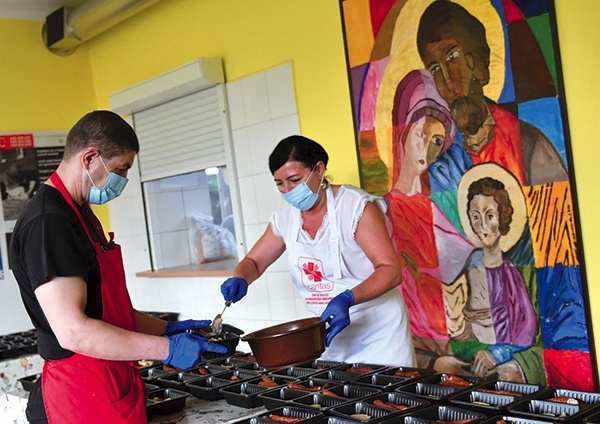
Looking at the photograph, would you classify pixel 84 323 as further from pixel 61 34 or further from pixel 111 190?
pixel 61 34

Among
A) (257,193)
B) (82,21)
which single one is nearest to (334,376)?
(257,193)

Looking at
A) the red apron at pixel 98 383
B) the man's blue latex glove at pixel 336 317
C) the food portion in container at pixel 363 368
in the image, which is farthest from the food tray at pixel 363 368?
the red apron at pixel 98 383

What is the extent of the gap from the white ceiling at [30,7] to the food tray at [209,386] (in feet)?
13.1

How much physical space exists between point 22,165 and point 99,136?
4.06 metres

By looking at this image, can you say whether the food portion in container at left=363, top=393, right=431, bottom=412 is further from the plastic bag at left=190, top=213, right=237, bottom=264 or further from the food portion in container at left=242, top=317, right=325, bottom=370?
the plastic bag at left=190, top=213, right=237, bottom=264

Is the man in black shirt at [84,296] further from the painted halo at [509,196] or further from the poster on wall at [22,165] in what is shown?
the poster on wall at [22,165]

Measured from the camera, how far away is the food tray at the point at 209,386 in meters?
2.36

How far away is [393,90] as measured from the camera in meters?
3.68

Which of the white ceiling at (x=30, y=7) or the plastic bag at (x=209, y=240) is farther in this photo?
the white ceiling at (x=30, y=7)

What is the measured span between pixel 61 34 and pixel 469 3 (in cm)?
351

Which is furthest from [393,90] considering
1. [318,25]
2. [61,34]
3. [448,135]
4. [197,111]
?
[61,34]

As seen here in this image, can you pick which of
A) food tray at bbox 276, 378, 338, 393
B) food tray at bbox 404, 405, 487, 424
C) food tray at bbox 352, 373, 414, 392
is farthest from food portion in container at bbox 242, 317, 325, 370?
food tray at bbox 404, 405, 487, 424

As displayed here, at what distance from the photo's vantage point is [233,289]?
297cm

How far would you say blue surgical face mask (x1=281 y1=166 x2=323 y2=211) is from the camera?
282 centimetres
